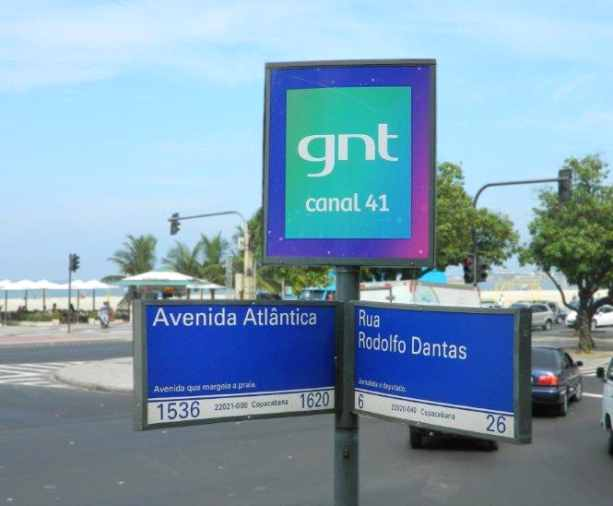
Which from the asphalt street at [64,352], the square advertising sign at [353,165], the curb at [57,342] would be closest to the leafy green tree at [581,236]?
the asphalt street at [64,352]

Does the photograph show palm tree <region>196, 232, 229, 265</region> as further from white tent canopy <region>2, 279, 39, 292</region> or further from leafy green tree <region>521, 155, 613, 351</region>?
Answer: leafy green tree <region>521, 155, 613, 351</region>

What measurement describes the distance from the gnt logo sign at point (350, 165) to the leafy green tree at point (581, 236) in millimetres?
28622

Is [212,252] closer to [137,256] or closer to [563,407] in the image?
[137,256]

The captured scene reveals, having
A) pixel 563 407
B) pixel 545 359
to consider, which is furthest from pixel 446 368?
pixel 545 359

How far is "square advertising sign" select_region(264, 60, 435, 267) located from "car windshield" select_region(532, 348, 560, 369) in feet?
46.0

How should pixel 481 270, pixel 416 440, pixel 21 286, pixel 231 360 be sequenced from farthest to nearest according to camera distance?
pixel 21 286 → pixel 481 270 → pixel 416 440 → pixel 231 360

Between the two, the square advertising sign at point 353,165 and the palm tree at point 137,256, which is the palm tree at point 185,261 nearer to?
the palm tree at point 137,256

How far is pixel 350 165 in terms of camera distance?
145 inches

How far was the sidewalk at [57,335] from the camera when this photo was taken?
38375 mm

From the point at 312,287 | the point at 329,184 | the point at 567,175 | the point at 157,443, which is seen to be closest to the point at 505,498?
the point at 157,443

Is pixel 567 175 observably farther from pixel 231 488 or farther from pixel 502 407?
pixel 502 407

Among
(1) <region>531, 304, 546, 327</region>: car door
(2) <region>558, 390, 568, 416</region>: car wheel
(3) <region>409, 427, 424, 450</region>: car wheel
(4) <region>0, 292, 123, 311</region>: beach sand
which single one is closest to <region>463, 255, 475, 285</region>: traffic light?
(2) <region>558, 390, 568, 416</region>: car wheel

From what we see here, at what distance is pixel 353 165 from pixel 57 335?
41126 millimetres

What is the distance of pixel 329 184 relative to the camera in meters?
3.71
